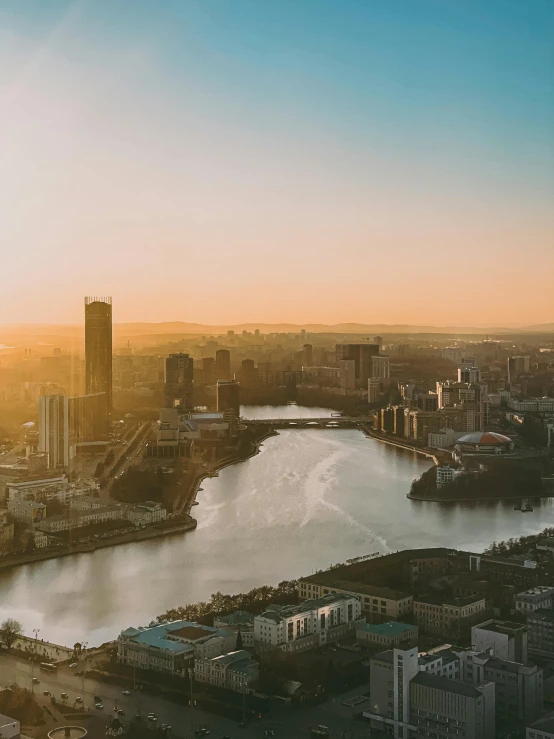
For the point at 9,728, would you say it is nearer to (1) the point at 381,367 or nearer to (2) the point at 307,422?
(2) the point at 307,422

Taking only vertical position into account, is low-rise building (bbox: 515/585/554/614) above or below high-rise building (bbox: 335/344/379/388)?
below

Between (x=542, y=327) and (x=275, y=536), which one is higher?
(x=542, y=327)

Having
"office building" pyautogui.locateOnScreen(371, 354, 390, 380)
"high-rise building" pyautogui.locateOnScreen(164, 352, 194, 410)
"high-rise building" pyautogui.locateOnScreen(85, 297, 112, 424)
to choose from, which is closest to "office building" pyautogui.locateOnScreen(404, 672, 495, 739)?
"high-rise building" pyautogui.locateOnScreen(85, 297, 112, 424)

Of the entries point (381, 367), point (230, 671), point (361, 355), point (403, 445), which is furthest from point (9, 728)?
point (361, 355)

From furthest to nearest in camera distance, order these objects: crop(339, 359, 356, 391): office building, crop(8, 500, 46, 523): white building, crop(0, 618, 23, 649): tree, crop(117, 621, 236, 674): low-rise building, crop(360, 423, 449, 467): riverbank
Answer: crop(339, 359, 356, 391): office building
crop(360, 423, 449, 467): riverbank
crop(8, 500, 46, 523): white building
crop(0, 618, 23, 649): tree
crop(117, 621, 236, 674): low-rise building

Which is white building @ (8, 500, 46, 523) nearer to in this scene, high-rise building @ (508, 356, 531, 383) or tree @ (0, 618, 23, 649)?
tree @ (0, 618, 23, 649)

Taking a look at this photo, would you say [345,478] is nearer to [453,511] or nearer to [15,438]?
[453,511]

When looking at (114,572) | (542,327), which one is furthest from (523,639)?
(542,327)
